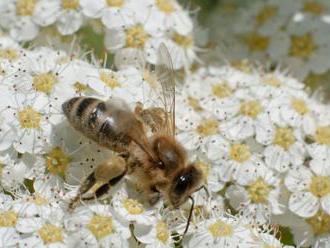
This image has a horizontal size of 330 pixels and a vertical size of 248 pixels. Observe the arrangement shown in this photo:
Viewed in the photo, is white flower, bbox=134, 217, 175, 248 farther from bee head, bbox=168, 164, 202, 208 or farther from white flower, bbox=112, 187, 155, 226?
bee head, bbox=168, 164, 202, 208

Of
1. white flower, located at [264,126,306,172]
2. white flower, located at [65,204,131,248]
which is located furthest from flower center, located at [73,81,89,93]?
white flower, located at [264,126,306,172]

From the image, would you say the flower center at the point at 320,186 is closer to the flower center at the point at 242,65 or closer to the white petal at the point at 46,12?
the flower center at the point at 242,65

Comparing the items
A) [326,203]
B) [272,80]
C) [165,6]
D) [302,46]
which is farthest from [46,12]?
[326,203]

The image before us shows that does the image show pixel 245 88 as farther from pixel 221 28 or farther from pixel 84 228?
pixel 84 228

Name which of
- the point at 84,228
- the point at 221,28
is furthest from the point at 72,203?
the point at 221,28

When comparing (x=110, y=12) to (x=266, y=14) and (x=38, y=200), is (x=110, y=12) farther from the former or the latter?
(x=38, y=200)
